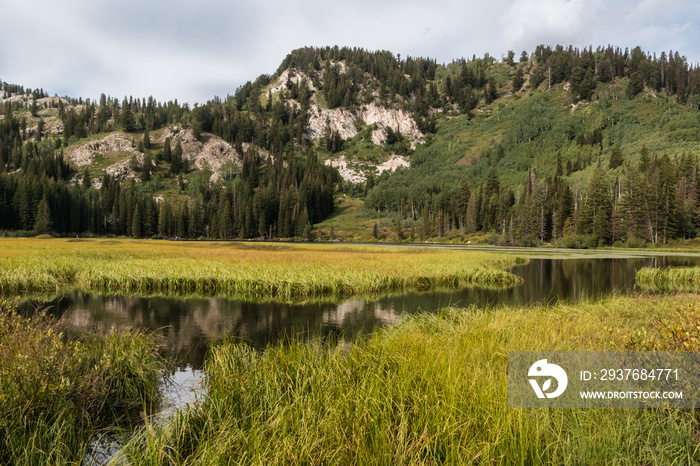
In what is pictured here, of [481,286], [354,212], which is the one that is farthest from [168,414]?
[354,212]

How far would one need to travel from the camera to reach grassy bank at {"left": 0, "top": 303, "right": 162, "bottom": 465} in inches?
194

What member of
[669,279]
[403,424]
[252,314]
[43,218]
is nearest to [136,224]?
[43,218]

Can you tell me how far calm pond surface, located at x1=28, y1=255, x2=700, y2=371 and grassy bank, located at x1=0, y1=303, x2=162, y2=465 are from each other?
2.29 metres

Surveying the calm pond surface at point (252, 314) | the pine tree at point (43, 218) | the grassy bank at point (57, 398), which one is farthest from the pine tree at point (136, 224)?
the grassy bank at point (57, 398)

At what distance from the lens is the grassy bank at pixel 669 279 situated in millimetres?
25531

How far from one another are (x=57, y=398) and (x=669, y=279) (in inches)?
1439

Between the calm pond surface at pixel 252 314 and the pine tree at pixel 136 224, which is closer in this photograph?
the calm pond surface at pixel 252 314

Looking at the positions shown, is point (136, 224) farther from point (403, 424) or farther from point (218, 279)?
point (403, 424)

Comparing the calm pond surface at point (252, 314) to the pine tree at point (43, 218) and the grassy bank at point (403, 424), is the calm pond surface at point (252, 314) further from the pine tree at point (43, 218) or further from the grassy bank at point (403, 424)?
the pine tree at point (43, 218)

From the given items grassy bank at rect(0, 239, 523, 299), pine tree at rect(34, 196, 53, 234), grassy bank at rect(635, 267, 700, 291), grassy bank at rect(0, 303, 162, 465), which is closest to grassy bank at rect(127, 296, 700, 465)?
grassy bank at rect(0, 303, 162, 465)

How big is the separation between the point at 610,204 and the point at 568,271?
69.1 m

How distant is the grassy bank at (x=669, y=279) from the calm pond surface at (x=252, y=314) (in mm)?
3677

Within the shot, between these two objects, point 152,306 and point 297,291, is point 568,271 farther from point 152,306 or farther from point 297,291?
point 152,306

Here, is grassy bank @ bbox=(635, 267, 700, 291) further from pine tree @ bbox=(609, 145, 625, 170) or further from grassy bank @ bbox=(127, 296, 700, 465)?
pine tree @ bbox=(609, 145, 625, 170)
